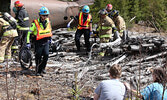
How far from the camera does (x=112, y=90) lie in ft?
11.2

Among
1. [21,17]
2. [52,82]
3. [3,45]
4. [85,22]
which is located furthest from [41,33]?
[85,22]

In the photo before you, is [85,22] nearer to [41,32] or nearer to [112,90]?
[41,32]

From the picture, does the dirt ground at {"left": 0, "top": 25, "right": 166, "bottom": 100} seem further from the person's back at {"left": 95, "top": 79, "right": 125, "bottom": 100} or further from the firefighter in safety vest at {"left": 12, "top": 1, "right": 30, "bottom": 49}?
the firefighter in safety vest at {"left": 12, "top": 1, "right": 30, "bottom": 49}

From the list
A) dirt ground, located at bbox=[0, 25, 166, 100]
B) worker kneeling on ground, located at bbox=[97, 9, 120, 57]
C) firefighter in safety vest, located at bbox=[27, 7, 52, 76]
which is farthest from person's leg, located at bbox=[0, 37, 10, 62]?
worker kneeling on ground, located at bbox=[97, 9, 120, 57]

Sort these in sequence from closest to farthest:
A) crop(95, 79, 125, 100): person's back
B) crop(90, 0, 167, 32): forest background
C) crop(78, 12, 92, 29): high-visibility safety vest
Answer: crop(95, 79, 125, 100): person's back < crop(78, 12, 92, 29): high-visibility safety vest < crop(90, 0, 167, 32): forest background

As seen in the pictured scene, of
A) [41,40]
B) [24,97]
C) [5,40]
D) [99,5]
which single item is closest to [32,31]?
[41,40]

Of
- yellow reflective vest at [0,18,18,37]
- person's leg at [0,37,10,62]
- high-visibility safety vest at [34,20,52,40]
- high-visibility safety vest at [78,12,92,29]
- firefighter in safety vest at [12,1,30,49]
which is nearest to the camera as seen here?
high-visibility safety vest at [34,20,52,40]

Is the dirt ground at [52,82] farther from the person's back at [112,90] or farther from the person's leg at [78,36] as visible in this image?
the person's leg at [78,36]

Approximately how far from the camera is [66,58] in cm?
855

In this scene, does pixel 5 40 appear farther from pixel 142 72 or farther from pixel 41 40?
pixel 142 72

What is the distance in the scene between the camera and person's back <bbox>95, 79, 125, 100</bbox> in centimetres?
341

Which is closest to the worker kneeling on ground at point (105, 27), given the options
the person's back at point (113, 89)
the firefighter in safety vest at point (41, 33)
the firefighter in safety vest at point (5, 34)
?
the firefighter in safety vest at point (41, 33)

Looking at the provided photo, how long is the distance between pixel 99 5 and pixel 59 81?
33.5 feet

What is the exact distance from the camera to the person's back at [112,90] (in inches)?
134
